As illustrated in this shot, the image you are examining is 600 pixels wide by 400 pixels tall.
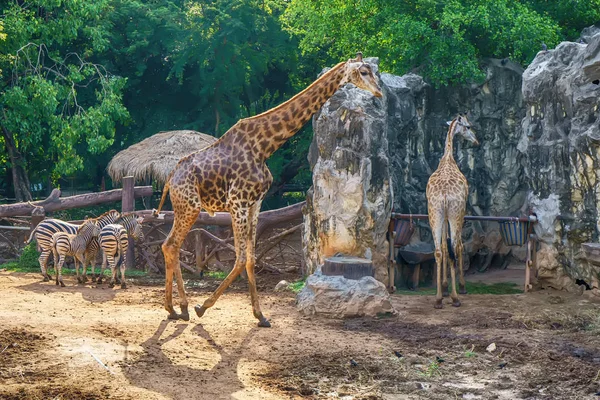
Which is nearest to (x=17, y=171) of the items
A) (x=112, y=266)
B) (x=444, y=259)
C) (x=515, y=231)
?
(x=112, y=266)

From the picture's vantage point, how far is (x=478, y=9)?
14.4 m

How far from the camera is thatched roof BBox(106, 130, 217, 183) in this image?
688 inches

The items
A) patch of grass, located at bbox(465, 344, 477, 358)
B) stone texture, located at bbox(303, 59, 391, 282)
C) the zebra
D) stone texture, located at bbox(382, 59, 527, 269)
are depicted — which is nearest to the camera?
patch of grass, located at bbox(465, 344, 477, 358)

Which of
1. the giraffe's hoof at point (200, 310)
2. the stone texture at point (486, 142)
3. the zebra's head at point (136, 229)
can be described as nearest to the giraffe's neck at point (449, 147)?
the stone texture at point (486, 142)

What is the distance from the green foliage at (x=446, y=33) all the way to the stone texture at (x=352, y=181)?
3021mm

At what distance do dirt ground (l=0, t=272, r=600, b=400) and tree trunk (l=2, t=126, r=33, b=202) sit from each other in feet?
25.7

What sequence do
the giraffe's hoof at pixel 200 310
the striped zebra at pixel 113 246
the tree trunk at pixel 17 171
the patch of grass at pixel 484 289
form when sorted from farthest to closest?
1. the tree trunk at pixel 17 171
2. the patch of grass at pixel 484 289
3. the striped zebra at pixel 113 246
4. the giraffe's hoof at pixel 200 310

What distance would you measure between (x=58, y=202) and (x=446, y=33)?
821 cm

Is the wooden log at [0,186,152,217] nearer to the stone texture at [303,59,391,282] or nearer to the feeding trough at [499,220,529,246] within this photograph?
the stone texture at [303,59,391,282]

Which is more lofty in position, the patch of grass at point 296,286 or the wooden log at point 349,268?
the wooden log at point 349,268

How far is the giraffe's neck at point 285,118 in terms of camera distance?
8.70m

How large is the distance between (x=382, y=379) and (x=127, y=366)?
232 centimetres

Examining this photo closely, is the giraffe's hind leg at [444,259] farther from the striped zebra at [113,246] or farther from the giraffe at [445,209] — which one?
the striped zebra at [113,246]

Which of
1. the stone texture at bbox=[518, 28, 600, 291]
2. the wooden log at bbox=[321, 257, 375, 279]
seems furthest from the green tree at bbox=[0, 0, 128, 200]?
the stone texture at bbox=[518, 28, 600, 291]
